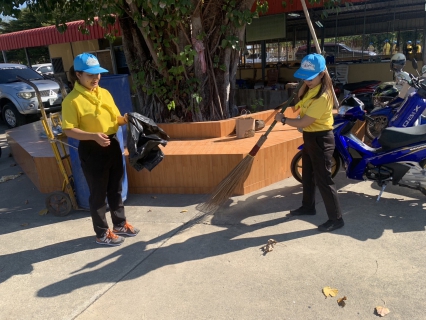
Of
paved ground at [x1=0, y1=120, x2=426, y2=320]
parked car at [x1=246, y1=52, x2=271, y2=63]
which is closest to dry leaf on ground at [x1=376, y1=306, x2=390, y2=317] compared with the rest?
paved ground at [x1=0, y1=120, x2=426, y2=320]

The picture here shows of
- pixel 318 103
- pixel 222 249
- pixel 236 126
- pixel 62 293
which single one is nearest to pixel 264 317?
pixel 222 249

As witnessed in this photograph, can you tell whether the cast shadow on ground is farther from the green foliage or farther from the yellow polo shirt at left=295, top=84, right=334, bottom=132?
the green foliage

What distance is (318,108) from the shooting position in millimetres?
3350

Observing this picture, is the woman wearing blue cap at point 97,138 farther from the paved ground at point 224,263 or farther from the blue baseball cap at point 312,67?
the blue baseball cap at point 312,67

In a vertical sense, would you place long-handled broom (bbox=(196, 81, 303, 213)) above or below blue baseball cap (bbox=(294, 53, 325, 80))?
below

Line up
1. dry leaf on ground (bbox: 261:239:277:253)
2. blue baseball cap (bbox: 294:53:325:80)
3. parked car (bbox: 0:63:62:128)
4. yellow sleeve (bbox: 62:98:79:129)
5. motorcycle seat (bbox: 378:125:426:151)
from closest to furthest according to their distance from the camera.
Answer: yellow sleeve (bbox: 62:98:79:129) < blue baseball cap (bbox: 294:53:325:80) < dry leaf on ground (bbox: 261:239:277:253) < motorcycle seat (bbox: 378:125:426:151) < parked car (bbox: 0:63:62:128)

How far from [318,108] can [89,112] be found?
6.78ft

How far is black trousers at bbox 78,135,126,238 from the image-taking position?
343 centimetres

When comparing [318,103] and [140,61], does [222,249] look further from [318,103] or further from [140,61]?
[140,61]

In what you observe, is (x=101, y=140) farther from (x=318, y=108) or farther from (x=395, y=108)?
(x=395, y=108)

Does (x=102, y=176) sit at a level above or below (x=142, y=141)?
below

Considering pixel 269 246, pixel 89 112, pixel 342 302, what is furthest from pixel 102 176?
pixel 342 302

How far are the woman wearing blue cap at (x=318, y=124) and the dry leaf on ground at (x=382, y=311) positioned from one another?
3.75 ft

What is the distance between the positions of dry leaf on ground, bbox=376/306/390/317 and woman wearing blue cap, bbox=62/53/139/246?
7.87 feet
